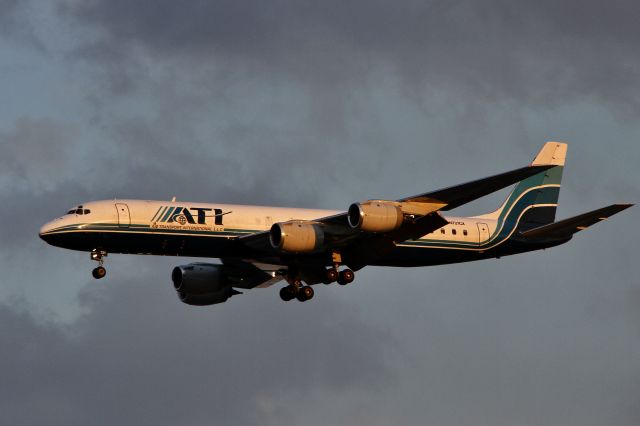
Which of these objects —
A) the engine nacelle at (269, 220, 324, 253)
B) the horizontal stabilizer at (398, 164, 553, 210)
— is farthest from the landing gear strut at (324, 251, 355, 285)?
the horizontal stabilizer at (398, 164, 553, 210)

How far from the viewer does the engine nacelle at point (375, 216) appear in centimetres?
6588

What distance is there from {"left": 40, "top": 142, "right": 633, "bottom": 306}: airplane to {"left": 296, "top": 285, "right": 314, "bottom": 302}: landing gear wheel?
0.17 ft

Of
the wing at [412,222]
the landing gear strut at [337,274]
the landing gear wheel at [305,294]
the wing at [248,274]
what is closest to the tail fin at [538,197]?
the wing at [412,222]

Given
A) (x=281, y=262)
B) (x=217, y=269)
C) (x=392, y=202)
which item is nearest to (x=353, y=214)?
(x=392, y=202)

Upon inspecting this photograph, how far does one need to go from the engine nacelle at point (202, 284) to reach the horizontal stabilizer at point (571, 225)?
16091 mm

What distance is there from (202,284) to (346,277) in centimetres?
898

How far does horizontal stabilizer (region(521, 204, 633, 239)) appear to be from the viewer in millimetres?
66562

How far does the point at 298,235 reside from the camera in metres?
66.9

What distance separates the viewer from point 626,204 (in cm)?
6331

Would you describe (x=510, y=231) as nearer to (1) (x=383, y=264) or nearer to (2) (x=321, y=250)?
(1) (x=383, y=264)

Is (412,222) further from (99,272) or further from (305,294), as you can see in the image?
(99,272)

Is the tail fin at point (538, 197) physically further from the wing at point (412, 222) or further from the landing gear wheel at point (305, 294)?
the landing gear wheel at point (305, 294)

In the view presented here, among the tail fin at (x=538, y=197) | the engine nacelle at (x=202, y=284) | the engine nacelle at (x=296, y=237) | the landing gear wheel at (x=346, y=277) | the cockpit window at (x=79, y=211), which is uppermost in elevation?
the tail fin at (x=538, y=197)

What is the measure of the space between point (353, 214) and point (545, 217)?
15.5 meters
